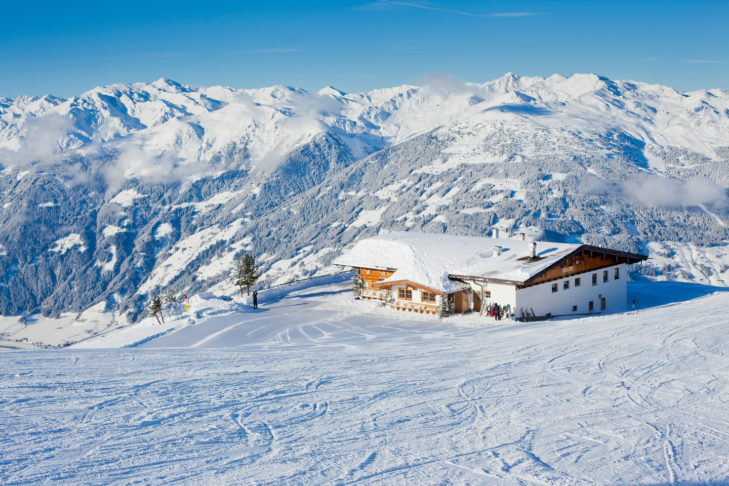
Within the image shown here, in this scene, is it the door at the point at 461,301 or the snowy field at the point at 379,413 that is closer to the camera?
the snowy field at the point at 379,413

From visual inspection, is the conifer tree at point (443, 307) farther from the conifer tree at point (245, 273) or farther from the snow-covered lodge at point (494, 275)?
the conifer tree at point (245, 273)

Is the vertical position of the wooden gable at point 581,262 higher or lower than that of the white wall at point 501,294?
higher

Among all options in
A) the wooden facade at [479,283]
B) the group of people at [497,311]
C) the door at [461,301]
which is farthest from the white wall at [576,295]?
the door at [461,301]

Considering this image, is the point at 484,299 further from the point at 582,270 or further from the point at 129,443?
the point at 129,443

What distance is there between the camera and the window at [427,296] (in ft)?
108

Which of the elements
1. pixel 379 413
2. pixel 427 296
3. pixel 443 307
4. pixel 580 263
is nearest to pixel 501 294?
pixel 443 307

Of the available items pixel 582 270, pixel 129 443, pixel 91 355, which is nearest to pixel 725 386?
pixel 129 443

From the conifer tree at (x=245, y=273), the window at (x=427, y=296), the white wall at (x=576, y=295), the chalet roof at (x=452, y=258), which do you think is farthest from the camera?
the conifer tree at (x=245, y=273)

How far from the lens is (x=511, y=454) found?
27.7 feet

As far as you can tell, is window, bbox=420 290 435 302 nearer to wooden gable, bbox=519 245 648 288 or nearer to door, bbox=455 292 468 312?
door, bbox=455 292 468 312

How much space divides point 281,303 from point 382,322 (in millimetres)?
10682

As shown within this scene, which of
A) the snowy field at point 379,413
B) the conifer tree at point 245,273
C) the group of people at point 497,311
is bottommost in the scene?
the group of people at point 497,311

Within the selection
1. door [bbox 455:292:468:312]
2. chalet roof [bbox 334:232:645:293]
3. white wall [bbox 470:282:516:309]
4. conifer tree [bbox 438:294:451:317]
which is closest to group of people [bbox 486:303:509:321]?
white wall [bbox 470:282:516:309]

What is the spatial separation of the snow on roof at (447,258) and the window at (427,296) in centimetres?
66
